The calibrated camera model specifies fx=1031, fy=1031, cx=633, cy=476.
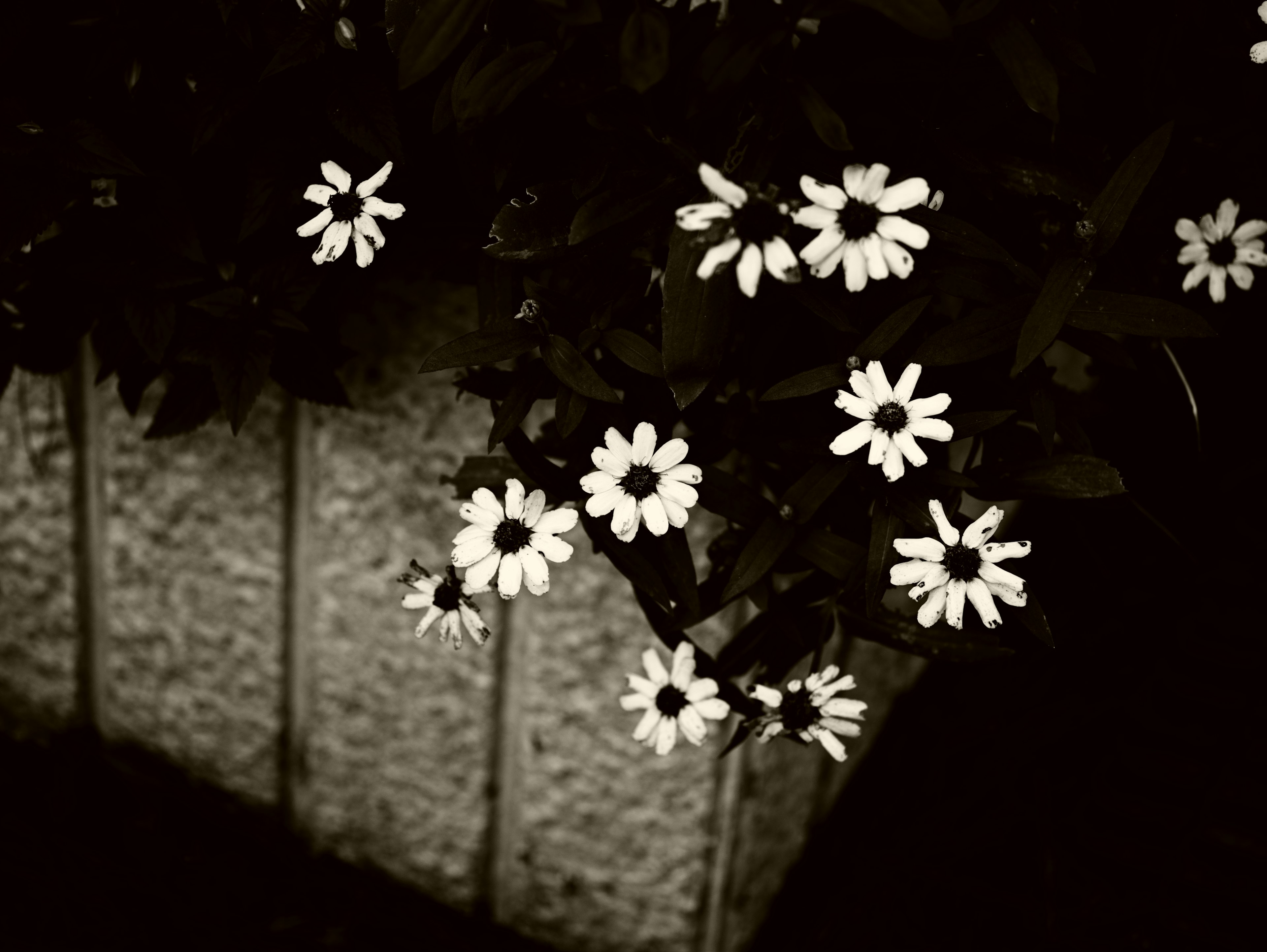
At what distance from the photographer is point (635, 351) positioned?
65 centimetres

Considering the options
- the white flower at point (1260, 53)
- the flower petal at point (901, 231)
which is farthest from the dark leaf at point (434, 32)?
the white flower at point (1260, 53)

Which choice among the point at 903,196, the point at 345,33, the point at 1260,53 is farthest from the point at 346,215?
the point at 1260,53

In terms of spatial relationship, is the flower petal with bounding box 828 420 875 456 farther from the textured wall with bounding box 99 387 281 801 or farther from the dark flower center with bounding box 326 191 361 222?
the textured wall with bounding box 99 387 281 801

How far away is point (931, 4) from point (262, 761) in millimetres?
1140

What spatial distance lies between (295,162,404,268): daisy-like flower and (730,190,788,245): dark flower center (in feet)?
0.74

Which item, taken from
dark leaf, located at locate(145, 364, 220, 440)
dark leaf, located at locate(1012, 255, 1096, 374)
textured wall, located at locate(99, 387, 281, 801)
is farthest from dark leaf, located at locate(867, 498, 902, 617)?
textured wall, located at locate(99, 387, 281, 801)

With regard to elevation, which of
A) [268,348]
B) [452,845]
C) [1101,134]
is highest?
[1101,134]

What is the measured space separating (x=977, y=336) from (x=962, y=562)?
0.46ft

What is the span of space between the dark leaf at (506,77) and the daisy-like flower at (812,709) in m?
0.42

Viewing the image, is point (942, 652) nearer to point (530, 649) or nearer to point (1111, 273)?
point (1111, 273)

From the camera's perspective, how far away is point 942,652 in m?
0.73

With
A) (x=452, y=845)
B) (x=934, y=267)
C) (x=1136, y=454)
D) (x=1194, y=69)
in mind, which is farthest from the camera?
(x=452, y=845)

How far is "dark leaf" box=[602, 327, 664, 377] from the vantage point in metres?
0.65

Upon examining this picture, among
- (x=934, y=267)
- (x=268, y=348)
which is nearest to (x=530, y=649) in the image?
(x=268, y=348)
